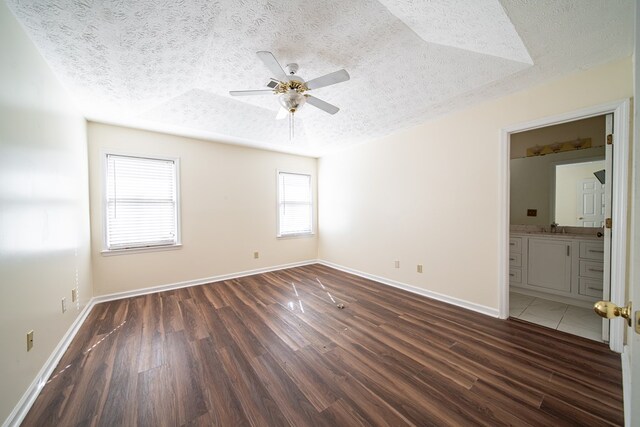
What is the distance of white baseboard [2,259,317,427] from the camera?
1371 millimetres

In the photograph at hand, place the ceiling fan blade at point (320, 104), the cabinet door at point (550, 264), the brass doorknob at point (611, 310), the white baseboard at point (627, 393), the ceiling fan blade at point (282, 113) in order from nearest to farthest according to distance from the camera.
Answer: the brass doorknob at point (611, 310), the white baseboard at point (627, 393), the ceiling fan blade at point (320, 104), the ceiling fan blade at point (282, 113), the cabinet door at point (550, 264)

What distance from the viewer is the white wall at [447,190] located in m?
2.25

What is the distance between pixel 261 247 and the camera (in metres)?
4.50

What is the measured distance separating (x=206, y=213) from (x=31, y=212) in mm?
2312

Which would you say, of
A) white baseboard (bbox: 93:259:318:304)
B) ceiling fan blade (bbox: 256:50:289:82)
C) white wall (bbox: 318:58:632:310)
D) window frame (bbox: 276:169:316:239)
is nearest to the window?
window frame (bbox: 276:169:316:239)

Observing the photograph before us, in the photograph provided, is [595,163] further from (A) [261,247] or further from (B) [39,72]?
(B) [39,72]

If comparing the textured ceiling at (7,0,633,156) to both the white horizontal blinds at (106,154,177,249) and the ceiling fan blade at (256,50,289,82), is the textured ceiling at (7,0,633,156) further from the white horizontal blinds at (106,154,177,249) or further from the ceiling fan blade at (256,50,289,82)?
the white horizontal blinds at (106,154,177,249)

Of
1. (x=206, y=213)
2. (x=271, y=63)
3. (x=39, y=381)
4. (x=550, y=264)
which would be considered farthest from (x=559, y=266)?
(x=39, y=381)

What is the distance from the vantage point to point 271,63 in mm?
1797

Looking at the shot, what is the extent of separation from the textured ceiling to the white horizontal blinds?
708mm

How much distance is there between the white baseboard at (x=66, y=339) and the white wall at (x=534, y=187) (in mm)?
4388

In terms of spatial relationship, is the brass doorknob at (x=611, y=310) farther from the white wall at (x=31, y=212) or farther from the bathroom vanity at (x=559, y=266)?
the bathroom vanity at (x=559, y=266)

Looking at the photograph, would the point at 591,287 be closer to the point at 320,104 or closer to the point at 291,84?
the point at 320,104

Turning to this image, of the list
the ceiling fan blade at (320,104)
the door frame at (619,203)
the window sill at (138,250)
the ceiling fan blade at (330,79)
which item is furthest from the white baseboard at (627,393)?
the window sill at (138,250)
